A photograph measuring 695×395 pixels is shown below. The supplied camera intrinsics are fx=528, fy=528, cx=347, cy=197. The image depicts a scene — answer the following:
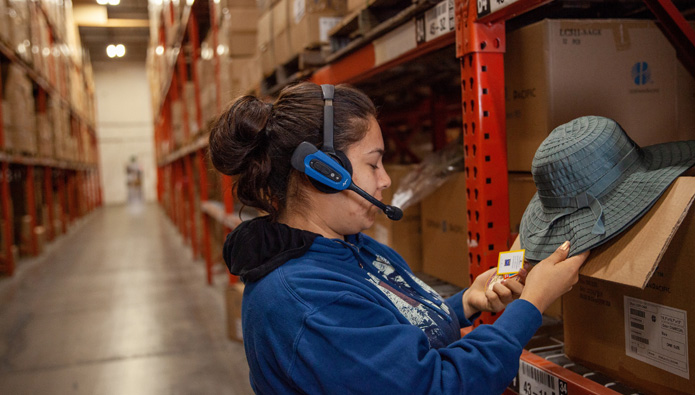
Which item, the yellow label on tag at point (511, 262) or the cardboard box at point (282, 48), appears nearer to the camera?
the yellow label on tag at point (511, 262)

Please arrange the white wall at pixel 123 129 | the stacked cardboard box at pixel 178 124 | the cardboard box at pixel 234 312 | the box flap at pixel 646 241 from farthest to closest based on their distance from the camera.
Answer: the white wall at pixel 123 129, the stacked cardboard box at pixel 178 124, the cardboard box at pixel 234 312, the box flap at pixel 646 241

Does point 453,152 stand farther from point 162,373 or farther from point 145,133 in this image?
point 145,133

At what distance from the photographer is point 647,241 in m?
0.96

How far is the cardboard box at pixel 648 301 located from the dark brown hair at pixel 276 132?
0.58m

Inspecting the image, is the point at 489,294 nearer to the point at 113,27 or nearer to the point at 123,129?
the point at 113,27

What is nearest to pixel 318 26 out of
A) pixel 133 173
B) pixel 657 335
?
pixel 657 335

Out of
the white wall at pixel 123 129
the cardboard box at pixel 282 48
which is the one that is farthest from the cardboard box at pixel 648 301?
the white wall at pixel 123 129

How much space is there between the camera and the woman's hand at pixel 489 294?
116cm

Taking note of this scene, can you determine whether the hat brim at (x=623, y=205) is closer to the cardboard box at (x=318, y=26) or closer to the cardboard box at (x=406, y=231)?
the cardboard box at (x=406, y=231)

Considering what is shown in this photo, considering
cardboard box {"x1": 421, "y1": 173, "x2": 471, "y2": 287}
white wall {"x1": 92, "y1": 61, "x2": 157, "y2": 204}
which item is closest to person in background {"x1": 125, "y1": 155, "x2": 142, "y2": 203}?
white wall {"x1": 92, "y1": 61, "x2": 157, "y2": 204}

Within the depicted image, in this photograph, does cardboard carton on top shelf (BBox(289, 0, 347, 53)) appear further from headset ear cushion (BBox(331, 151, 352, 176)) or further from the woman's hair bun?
headset ear cushion (BBox(331, 151, 352, 176))

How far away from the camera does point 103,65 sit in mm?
21125

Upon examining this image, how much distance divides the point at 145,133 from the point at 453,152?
20.1m

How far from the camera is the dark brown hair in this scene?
3.73 feet
